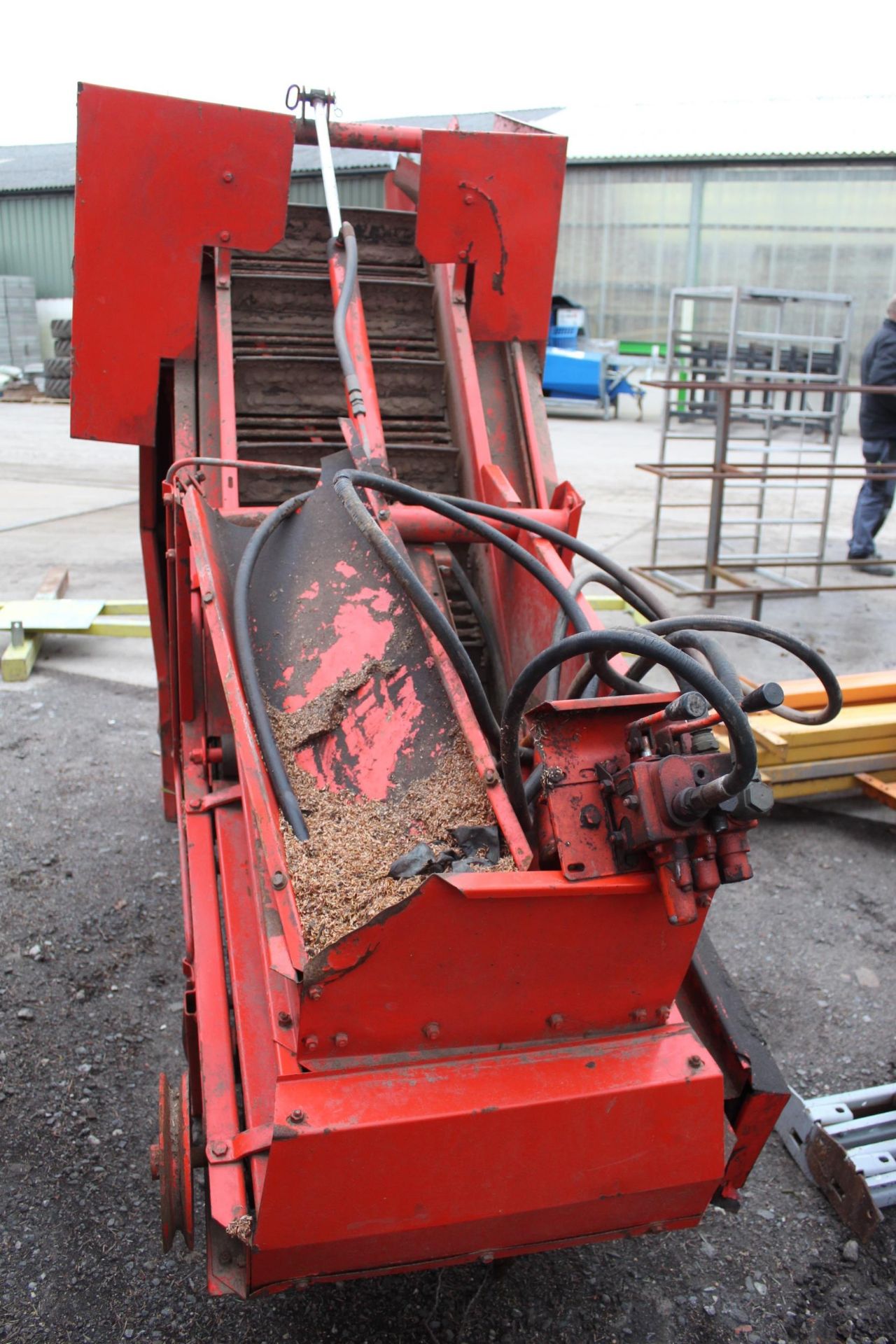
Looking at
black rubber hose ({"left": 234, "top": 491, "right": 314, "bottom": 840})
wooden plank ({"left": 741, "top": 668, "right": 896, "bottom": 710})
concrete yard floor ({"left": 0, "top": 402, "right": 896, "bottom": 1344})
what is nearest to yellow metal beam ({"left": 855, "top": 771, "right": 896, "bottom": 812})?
concrete yard floor ({"left": 0, "top": 402, "right": 896, "bottom": 1344})

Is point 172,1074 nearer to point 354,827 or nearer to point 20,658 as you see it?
point 354,827

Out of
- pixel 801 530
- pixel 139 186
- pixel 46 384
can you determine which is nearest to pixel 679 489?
pixel 801 530

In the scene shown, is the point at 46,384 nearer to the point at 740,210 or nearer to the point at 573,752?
the point at 740,210

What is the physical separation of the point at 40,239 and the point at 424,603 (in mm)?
25591

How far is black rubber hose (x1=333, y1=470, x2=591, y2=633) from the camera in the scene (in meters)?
2.12

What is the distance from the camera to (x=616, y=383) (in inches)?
703

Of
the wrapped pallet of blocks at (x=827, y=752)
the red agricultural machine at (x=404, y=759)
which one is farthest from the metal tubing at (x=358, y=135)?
the wrapped pallet of blocks at (x=827, y=752)

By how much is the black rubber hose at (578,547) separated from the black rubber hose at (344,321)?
0.52 m

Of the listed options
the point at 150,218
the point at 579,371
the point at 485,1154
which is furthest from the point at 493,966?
the point at 579,371

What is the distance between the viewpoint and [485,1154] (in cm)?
164

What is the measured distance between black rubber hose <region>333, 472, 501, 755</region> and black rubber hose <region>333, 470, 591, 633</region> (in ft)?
0.04

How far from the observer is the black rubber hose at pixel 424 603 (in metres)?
2.07

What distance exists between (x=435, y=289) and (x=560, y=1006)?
93.7 inches

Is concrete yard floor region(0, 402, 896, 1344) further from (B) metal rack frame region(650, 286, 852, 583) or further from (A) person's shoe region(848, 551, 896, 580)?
(A) person's shoe region(848, 551, 896, 580)
